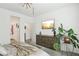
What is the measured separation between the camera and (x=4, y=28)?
226cm

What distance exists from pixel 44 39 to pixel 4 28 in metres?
0.64

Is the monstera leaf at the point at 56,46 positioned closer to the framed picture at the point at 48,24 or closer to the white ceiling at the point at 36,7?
the framed picture at the point at 48,24

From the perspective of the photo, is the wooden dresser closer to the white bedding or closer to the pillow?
the white bedding

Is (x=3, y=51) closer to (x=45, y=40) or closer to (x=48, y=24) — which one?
(x=45, y=40)

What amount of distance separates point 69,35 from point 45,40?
379mm

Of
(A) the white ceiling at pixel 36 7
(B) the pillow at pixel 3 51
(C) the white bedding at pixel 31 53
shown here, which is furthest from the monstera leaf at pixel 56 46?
(B) the pillow at pixel 3 51

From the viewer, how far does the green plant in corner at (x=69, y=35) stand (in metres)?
2.27

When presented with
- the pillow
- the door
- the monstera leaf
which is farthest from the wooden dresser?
the pillow

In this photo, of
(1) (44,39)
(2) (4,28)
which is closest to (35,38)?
(1) (44,39)

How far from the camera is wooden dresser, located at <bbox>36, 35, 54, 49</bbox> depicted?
230 cm

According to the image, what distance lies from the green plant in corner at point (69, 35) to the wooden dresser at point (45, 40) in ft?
0.39

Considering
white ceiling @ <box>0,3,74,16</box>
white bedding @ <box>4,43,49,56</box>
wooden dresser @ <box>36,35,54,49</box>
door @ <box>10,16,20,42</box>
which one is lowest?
white bedding @ <box>4,43,49,56</box>

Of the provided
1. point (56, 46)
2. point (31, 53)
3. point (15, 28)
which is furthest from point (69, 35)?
point (15, 28)

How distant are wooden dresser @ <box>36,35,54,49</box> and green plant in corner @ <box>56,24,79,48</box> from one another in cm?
12
